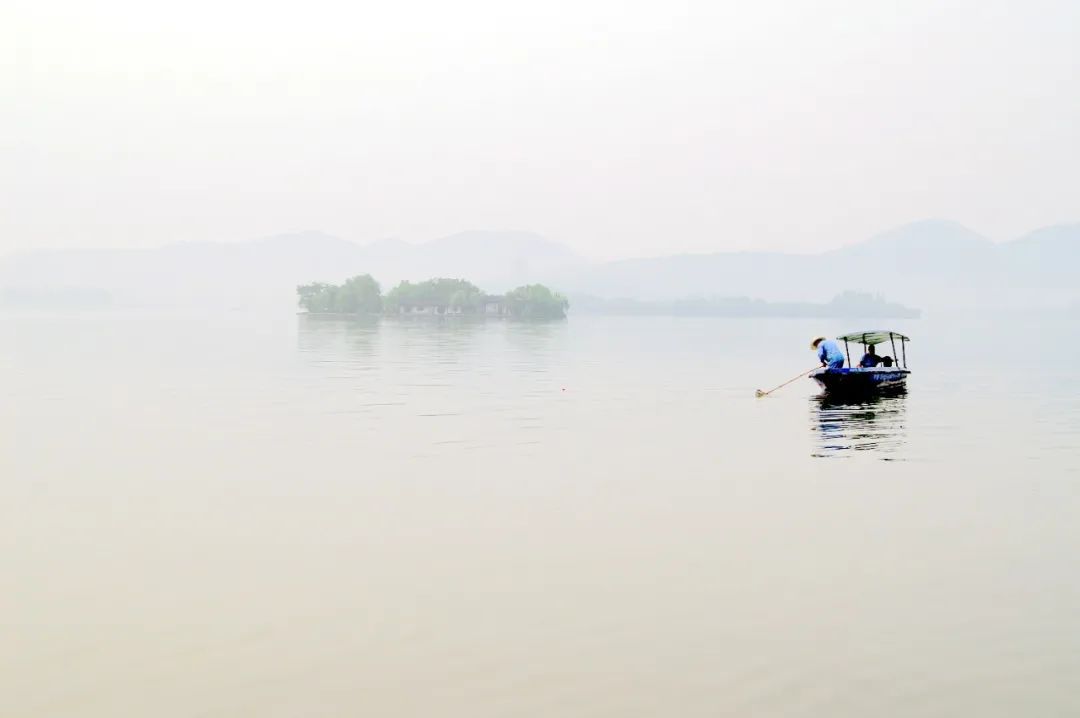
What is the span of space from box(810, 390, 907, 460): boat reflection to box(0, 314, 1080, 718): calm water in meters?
0.35

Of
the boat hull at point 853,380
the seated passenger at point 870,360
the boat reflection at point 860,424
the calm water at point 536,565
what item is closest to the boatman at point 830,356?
the boat hull at point 853,380

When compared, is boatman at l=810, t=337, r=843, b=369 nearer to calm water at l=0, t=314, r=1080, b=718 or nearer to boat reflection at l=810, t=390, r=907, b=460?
boat reflection at l=810, t=390, r=907, b=460

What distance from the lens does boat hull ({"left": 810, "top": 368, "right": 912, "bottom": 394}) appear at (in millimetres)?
51594

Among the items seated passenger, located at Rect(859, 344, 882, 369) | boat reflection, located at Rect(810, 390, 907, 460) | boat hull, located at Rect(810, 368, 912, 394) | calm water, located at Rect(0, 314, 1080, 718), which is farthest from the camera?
seated passenger, located at Rect(859, 344, 882, 369)

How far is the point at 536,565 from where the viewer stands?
19.6m

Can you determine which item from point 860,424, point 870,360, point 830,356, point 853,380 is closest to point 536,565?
point 860,424

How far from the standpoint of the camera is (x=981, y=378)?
71.5m

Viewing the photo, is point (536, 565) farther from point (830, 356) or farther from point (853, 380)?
point (830, 356)

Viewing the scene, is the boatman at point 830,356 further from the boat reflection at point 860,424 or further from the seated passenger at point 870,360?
the seated passenger at point 870,360

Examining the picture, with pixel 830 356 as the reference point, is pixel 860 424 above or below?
below

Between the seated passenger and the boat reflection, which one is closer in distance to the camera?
the boat reflection

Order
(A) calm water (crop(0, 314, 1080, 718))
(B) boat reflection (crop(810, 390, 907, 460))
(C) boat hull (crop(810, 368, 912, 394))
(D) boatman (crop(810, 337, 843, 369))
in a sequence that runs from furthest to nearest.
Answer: (D) boatman (crop(810, 337, 843, 369))
(C) boat hull (crop(810, 368, 912, 394))
(B) boat reflection (crop(810, 390, 907, 460))
(A) calm water (crop(0, 314, 1080, 718))

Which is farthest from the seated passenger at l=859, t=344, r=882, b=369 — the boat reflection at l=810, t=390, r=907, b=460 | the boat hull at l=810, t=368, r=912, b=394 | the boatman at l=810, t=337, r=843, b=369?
the boatman at l=810, t=337, r=843, b=369

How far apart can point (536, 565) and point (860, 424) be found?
2708cm
